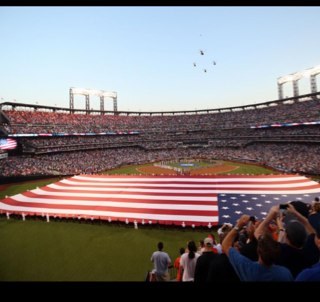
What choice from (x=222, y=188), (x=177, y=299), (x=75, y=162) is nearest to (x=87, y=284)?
(x=177, y=299)

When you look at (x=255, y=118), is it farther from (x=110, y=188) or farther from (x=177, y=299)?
(x=177, y=299)

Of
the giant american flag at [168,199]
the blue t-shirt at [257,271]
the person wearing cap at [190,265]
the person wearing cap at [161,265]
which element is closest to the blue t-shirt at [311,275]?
the blue t-shirt at [257,271]

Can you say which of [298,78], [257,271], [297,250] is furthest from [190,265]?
[298,78]

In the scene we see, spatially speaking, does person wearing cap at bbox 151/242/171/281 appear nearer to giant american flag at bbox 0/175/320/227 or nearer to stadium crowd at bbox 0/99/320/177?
giant american flag at bbox 0/175/320/227

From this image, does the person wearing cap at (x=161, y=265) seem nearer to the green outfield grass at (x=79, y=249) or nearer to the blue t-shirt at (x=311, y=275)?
the green outfield grass at (x=79, y=249)

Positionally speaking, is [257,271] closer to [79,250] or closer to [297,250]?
[297,250]

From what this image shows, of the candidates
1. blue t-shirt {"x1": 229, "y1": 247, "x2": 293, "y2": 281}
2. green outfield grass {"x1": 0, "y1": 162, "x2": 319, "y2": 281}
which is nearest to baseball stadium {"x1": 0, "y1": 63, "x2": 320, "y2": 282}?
green outfield grass {"x1": 0, "y1": 162, "x2": 319, "y2": 281}

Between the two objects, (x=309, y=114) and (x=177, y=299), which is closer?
(x=177, y=299)
